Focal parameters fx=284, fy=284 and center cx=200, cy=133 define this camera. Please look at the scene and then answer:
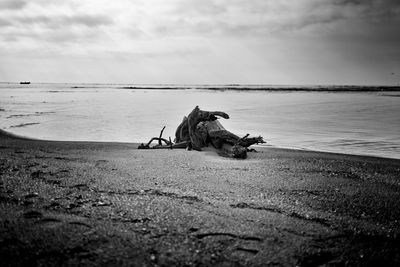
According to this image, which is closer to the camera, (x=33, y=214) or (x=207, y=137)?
(x=33, y=214)

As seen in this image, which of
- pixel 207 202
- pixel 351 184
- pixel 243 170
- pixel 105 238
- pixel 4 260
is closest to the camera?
pixel 4 260

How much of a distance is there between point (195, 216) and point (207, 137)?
4.44 m

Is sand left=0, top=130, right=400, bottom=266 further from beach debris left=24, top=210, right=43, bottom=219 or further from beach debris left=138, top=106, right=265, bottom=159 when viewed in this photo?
beach debris left=138, top=106, right=265, bottom=159

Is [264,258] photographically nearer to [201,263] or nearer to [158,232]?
[201,263]

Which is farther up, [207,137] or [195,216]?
[207,137]

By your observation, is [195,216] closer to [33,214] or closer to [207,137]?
[33,214]

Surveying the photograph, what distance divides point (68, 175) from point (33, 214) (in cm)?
150

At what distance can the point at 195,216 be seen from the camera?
8.80 feet

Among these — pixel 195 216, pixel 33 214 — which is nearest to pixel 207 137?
pixel 195 216

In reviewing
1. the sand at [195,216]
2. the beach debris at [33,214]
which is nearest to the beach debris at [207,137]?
the sand at [195,216]

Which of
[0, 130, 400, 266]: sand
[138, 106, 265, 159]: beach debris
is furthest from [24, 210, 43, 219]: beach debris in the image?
[138, 106, 265, 159]: beach debris

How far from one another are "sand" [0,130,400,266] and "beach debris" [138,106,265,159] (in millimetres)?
1941

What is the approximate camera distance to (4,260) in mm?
1884

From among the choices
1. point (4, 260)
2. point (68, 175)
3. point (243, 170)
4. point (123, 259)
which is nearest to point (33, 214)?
point (4, 260)
